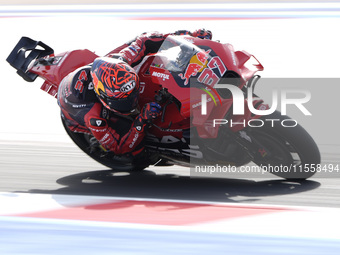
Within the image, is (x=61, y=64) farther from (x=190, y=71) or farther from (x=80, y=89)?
(x=190, y=71)

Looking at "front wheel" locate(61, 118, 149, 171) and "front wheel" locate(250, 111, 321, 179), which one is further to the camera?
"front wheel" locate(61, 118, 149, 171)

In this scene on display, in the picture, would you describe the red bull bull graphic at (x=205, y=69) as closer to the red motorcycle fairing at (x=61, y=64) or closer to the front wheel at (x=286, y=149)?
the front wheel at (x=286, y=149)

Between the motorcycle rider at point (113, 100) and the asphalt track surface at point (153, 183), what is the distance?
40cm

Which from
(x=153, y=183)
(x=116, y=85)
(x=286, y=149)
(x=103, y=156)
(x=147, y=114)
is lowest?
(x=153, y=183)

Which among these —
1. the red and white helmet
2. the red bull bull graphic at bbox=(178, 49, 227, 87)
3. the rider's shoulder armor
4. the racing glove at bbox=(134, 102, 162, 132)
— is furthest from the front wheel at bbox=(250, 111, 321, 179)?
the rider's shoulder armor

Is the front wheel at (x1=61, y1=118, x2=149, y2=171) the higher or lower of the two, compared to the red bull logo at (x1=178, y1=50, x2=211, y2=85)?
lower

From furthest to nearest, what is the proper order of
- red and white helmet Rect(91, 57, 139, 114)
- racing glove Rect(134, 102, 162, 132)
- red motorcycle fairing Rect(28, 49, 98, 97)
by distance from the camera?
red motorcycle fairing Rect(28, 49, 98, 97) → racing glove Rect(134, 102, 162, 132) → red and white helmet Rect(91, 57, 139, 114)

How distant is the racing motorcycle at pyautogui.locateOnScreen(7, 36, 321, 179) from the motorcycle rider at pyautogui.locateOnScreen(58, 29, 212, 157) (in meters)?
0.15

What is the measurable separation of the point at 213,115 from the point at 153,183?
1.07 meters

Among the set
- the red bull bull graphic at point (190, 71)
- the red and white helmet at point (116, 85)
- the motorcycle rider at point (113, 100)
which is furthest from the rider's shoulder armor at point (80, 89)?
the red bull bull graphic at point (190, 71)

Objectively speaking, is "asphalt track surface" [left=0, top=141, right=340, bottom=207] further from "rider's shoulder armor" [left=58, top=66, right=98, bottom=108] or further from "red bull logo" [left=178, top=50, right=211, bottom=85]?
"red bull logo" [left=178, top=50, right=211, bottom=85]

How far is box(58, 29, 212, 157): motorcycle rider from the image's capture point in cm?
546

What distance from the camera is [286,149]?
5457 millimetres

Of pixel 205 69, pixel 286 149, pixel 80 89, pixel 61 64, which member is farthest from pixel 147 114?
pixel 61 64
